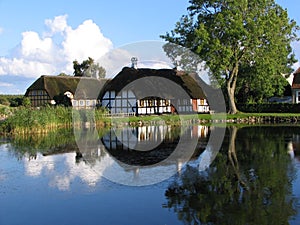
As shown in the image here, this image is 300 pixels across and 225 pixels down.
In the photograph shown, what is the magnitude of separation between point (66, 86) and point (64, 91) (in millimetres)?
1057

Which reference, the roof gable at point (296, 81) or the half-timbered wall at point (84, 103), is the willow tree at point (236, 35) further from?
the half-timbered wall at point (84, 103)

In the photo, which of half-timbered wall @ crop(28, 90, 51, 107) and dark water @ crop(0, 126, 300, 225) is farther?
half-timbered wall @ crop(28, 90, 51, 107)

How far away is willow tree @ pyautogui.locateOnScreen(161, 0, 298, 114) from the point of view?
35.2 m

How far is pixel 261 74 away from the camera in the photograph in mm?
A: 36969

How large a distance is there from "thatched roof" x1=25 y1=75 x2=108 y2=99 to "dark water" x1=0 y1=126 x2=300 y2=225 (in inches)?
1191

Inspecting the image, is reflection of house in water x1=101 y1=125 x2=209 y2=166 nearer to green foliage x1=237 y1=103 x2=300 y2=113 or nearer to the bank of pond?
the bank of pond

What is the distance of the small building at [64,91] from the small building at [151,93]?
22.9ft

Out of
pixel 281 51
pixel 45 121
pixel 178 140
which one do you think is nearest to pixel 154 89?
pixel 281 51

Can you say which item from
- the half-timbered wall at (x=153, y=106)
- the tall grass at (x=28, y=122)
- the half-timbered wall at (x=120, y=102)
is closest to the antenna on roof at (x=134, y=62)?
the half-timbered wall at (x=120, y=102)

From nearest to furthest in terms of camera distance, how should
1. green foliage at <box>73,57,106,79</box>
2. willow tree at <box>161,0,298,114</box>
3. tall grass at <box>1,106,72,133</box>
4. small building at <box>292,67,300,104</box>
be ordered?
tall grass at <box>1,106,72,133</box> < willow tree at <box>161,0,298,114</box> < small building at <box>292,67,300,104</box> < green foliage at <box>73,57,106,79</box>

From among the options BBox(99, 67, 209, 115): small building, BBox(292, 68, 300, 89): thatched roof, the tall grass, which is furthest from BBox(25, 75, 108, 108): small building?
BBox(292, 68, 300, 89): thatched roof

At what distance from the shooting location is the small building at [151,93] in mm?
39969

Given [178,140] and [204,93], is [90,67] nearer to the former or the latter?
[204,93]

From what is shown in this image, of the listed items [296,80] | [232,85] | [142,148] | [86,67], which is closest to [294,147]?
[142,148]
